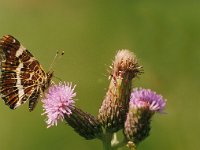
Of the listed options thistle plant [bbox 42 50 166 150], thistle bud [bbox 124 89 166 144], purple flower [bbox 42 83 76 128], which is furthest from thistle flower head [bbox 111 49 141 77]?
purple flower [bbox 42 83 76 128]

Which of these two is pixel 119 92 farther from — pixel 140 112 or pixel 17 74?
pixel 17 74

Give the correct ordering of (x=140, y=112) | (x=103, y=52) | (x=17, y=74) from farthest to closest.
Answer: (x=103, y=52)
(x=17, y=74)
(x=140, y=112)

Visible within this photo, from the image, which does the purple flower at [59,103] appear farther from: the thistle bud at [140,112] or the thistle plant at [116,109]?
the thistle bud at [140,112]

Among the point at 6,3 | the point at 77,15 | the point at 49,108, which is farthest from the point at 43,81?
the point at 6,3

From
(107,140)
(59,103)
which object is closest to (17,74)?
(59,103)

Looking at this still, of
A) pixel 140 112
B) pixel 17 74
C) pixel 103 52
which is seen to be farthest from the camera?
pixel 103 52

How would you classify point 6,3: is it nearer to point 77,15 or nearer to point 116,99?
point 77,15

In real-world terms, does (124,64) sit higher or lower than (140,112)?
higher

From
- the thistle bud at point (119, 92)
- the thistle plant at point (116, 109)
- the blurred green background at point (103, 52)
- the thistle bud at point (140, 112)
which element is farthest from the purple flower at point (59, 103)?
the blurred green background at point (103, 52)

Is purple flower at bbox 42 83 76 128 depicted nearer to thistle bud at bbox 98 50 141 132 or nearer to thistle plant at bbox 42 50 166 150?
thistle plant at bbox 42 50 166 150
